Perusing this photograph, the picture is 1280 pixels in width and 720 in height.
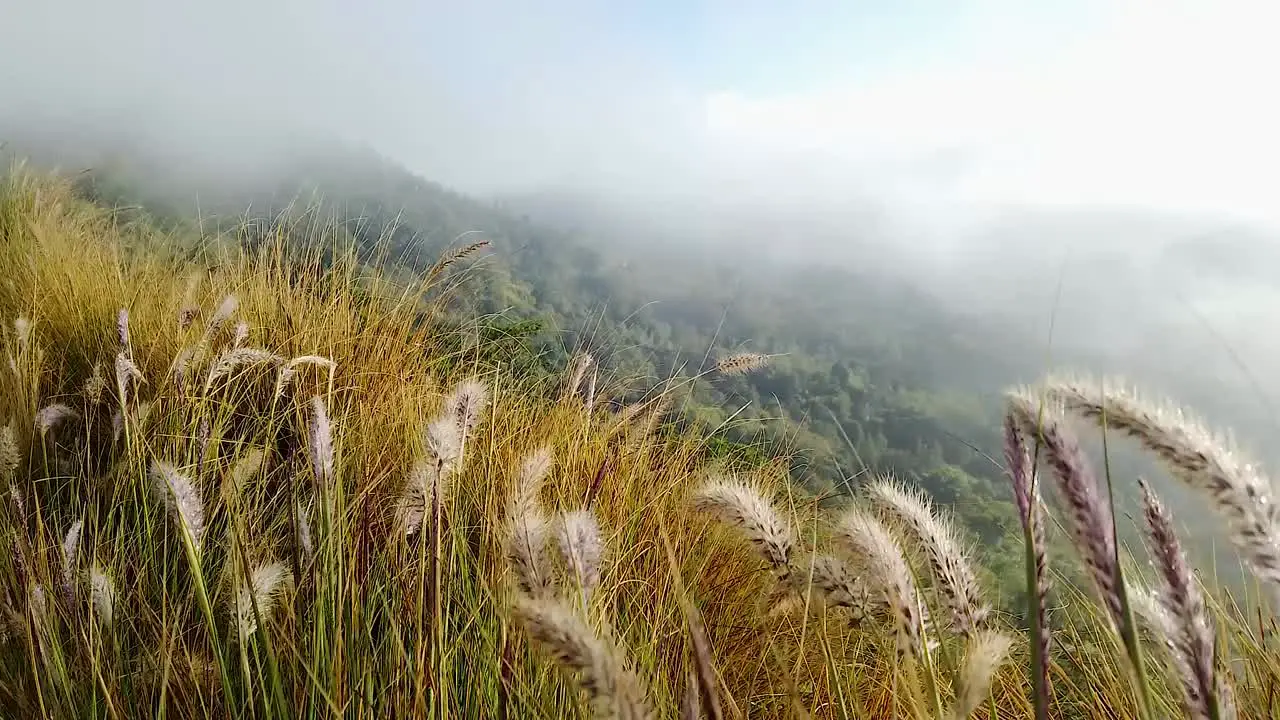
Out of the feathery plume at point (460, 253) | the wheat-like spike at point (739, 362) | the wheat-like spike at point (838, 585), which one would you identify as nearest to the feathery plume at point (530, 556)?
the wheat-like spike at point (838, 585)

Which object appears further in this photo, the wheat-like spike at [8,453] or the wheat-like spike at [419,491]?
the wheat-like spike at [8,453]

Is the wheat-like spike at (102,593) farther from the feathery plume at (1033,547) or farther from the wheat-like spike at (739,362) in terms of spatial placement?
the wheat-like spike at (739,362)

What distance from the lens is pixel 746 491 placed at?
997 millimetres

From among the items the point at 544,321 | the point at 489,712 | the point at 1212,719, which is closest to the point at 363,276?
the point at 544,321

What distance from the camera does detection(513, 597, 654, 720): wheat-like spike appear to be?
1.78 feet

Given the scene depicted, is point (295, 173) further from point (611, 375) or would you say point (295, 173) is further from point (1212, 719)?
point (1212, 719)

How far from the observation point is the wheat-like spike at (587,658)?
1.78 ft

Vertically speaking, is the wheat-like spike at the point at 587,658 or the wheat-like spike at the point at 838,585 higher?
the wheat-like spike at the point at 587,658

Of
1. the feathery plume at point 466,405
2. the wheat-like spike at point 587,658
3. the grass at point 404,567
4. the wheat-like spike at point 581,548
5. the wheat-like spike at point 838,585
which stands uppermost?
Answer: the wheat-like spike at point 587,658

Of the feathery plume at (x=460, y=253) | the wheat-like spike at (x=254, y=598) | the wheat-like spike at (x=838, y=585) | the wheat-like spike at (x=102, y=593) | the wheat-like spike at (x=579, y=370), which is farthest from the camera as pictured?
the feathery plume at (x=460, y=253)

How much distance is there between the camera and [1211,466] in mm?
648

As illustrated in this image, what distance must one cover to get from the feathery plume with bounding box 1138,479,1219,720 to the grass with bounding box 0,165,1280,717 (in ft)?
0.39

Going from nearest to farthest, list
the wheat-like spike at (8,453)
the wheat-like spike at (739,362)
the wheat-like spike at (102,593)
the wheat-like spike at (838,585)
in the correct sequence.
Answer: the wheat-like spike at (838,585)
the wheat-like spike at (102,593)
the wheat-like spike at (8,453)
the wheat-like spike at (739,362)

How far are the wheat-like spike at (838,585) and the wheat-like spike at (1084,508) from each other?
0.32 m
